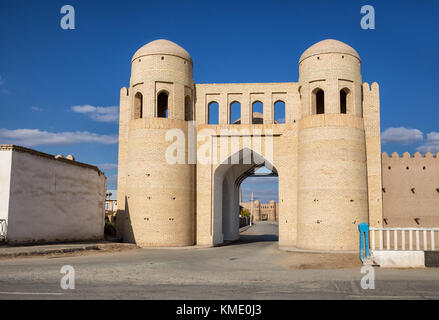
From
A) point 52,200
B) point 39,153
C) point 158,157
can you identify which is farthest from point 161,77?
point 52,200

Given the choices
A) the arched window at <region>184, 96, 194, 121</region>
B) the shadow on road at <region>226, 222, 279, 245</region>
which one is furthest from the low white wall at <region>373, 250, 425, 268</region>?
the shadow on road at <region>226, 222, 279, 245</region>

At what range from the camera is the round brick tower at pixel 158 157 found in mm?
23203

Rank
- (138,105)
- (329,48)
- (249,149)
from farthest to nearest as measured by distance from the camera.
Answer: (138,105)
(249,149)
(329,48)

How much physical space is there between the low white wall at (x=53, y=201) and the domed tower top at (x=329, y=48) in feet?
45.5

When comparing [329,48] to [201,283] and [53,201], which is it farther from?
[201,283]

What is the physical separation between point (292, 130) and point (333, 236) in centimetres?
618

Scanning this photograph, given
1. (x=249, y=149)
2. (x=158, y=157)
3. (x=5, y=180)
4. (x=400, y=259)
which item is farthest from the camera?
(x=249, y=149)

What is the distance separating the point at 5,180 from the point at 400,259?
1509 cm

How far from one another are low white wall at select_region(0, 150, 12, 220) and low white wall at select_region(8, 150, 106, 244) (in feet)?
0.62

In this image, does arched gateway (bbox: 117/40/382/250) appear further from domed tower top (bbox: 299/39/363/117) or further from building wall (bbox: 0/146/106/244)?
building wall (bbox: 0/146/106/244)

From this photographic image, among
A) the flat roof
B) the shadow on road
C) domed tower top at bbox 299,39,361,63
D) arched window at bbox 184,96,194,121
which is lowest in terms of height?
the shadow on road

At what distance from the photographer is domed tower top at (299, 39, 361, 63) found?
23.0 metres

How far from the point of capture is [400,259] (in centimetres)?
1320

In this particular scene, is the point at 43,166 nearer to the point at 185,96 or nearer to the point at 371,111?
the point at 185,96
